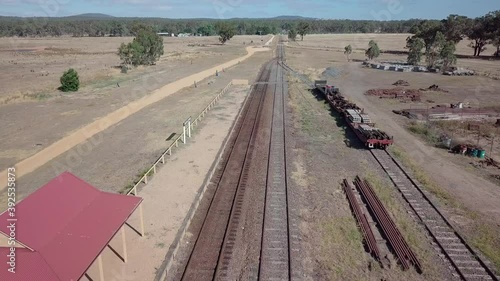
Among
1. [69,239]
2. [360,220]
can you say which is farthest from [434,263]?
[69,239]

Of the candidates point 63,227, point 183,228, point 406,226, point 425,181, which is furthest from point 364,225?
point 63,227

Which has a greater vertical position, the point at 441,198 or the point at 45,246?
the point at 45,246

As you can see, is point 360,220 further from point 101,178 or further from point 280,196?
point 101,178

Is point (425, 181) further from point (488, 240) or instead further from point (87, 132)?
point (87, 132)

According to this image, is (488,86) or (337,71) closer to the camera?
(488,86)

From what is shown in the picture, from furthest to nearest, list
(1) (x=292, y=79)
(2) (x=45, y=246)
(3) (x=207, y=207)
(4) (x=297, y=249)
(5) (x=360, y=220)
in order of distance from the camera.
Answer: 1. (1) (x=292, y=79)
2. (3) (x=207, y=207)
3. (5) (x=360, y=220)
4. (4) (x=297, y=249)
5. (2) (x=45, y=246)

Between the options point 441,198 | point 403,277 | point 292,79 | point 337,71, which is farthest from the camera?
point 337,71
